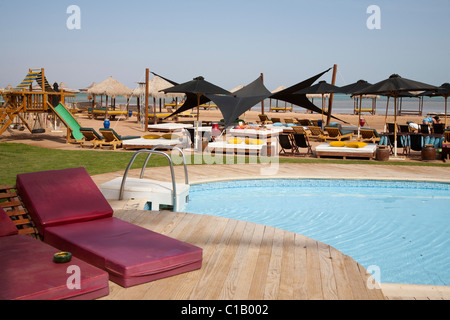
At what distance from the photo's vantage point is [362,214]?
25.4 ft

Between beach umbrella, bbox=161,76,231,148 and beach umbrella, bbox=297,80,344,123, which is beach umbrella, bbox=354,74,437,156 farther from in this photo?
beach umbrella, bbox=161,76,231,148

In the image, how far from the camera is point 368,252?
580 centimetres

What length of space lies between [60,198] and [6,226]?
0.57m

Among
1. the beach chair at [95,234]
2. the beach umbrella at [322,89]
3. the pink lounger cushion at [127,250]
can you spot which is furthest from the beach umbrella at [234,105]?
the pink lounger cushion at [127,250]

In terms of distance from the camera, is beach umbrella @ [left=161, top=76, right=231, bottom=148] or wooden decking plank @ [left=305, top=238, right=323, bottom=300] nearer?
wooden decking plank @ [left=305, top=238, right=323, bottom=300]

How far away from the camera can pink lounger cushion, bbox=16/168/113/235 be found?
372 cm

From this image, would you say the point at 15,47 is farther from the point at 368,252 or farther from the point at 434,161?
the point at 434,161

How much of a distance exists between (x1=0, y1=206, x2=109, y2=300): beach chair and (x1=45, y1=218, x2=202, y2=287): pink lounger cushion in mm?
166

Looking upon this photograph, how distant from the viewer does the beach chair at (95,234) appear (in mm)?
2889

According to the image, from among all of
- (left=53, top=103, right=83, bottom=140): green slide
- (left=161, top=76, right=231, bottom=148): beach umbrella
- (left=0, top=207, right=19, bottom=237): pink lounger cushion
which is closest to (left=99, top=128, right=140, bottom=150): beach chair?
(left=53, top=103, right=83, bottom=140): green slide

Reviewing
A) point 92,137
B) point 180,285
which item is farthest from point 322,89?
point 180,285

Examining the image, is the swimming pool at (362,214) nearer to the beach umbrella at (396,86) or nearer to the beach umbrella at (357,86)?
the beach umbrella at (396,86)

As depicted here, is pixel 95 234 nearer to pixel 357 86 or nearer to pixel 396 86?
pixel 396 86

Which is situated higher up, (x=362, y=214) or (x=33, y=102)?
(x=33, y=102)
